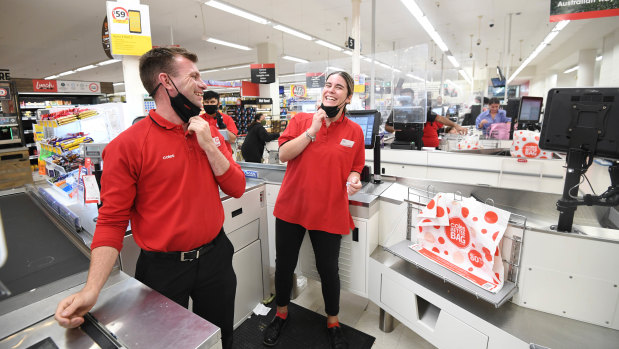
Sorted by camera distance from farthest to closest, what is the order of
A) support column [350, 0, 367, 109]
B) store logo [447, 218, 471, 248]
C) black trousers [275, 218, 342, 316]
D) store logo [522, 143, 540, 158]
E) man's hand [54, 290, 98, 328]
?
support column [350, 0, 367, 109]
store logo [522, 143, 540, 158]
black trousers [275, 218, 342, 316]
store logo [447, 218, 471, 248]
man's hand [54, 290, 98, 328]

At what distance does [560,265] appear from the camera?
1.52 metres

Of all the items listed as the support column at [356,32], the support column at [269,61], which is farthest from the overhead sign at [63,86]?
the support column at [356,32]

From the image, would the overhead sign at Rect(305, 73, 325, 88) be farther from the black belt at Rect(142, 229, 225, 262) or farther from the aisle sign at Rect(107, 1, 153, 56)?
the black belt at Rect(142, 229, 225, 262)

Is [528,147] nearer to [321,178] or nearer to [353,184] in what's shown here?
[353,184]

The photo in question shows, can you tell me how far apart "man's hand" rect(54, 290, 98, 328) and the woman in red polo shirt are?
123cm

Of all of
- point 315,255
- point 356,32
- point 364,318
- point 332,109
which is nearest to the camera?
point 332,109

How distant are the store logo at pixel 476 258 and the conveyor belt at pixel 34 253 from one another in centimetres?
191

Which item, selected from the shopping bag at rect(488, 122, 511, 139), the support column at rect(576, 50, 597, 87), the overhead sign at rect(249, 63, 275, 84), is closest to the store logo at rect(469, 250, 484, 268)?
the shopping bag at rect(488, 122, 511, 139)

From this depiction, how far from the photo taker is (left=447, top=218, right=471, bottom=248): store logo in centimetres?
175

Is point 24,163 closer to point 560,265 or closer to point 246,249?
point 246,249

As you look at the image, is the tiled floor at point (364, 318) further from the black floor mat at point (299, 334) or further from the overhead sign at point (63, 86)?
the overhead sign at point (63, 86)

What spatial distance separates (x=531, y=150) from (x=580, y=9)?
5.46ft

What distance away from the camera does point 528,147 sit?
4.07 metres

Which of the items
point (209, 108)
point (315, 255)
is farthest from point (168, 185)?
point (209, 108)
